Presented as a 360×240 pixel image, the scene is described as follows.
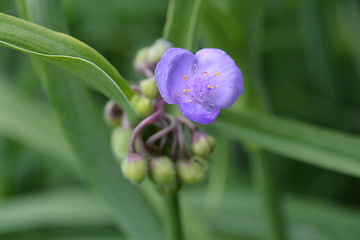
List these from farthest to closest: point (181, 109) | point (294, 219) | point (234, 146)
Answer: point (234, 146)
point (294, 219)
point (181, 109)

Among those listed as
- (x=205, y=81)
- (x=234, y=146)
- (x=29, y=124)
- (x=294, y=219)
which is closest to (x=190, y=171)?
(x=205, y=81)

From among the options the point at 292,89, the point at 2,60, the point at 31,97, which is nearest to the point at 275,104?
the point at 292,89

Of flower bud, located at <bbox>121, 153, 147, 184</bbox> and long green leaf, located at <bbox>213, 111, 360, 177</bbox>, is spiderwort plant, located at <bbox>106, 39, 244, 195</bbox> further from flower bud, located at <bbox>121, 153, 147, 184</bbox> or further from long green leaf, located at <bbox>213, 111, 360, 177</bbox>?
long green leaf, located at <bbox>213, 111, 360, 177</bbox>

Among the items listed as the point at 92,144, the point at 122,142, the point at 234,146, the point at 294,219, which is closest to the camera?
the point at 122,142

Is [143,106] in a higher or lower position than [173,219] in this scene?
higher

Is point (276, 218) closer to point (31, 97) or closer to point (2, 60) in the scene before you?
point (31, 97)

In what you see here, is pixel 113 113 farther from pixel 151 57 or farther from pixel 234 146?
pixel 234 146
